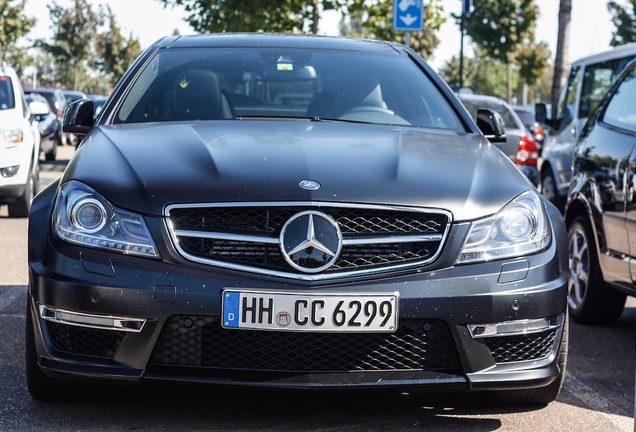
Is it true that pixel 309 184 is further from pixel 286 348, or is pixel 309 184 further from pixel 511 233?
pixel 511 233

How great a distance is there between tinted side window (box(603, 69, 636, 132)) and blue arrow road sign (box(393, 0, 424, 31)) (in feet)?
34.8

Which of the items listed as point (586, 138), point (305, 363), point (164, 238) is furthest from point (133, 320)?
point (586, 138)

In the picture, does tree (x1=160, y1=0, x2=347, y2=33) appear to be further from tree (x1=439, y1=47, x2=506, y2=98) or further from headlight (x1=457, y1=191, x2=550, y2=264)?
tree (x1=439, y1=47, x2=506, y2=98)

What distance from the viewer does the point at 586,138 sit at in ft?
25.4

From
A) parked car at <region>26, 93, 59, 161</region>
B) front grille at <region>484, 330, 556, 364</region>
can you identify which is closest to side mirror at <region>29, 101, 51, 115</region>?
front grille at <region>484, 330, 556, 364</region>

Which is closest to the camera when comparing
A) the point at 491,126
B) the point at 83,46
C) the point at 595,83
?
the point at 491,126

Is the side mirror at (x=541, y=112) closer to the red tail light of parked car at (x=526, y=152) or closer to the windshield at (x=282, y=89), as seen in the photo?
the red tail light of parked car at (x=526, y=152)

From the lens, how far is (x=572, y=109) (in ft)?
44.0

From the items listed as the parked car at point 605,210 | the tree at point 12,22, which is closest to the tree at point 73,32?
the tree at point 12,22

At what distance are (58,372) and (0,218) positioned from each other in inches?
385

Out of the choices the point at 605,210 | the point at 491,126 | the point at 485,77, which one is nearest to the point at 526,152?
the point at 605,210

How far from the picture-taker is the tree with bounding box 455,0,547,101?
59531 mm

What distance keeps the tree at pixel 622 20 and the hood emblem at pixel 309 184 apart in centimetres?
6062

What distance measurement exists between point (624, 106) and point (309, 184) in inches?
134
